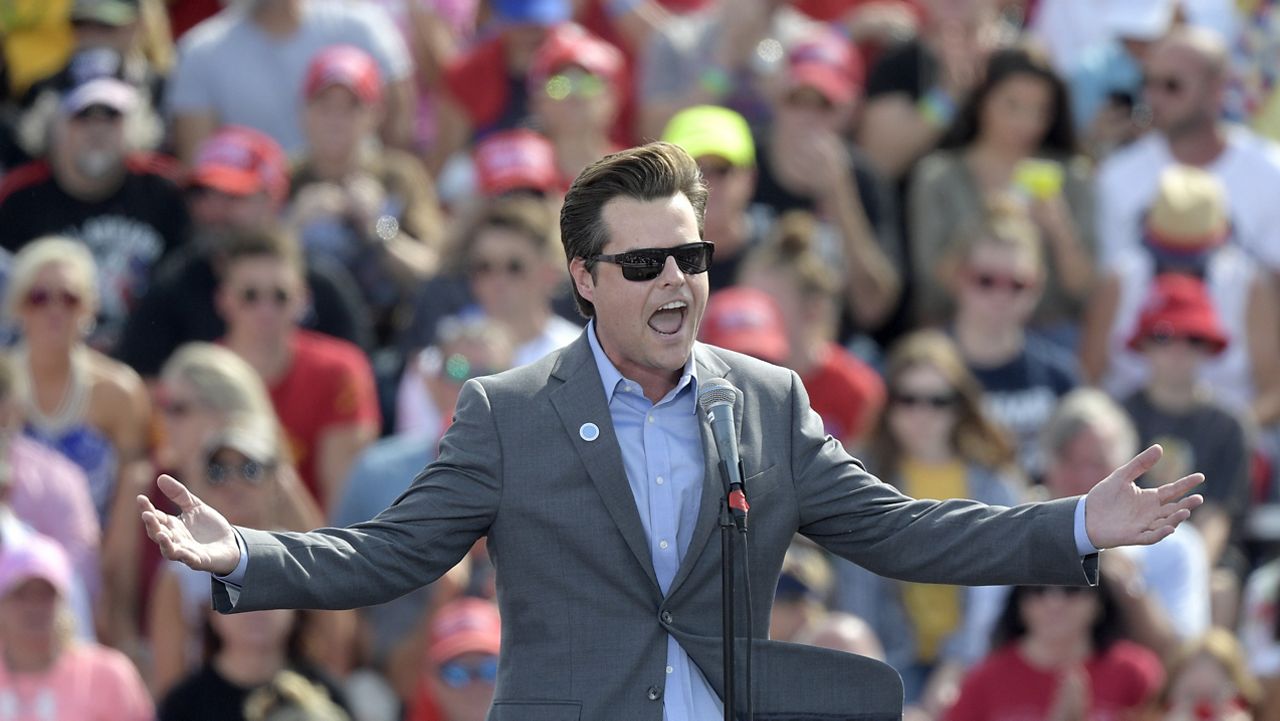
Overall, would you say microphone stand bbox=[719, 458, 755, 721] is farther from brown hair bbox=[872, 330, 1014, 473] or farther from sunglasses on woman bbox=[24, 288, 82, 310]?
sunglasses on woman bbox=[24, 288, 82, 310]

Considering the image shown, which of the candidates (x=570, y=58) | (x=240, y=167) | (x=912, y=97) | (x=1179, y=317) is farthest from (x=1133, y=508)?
(x=912, y=97)

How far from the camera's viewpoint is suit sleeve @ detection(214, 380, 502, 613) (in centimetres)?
400

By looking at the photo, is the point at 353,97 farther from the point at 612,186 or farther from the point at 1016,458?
the point at 612,186

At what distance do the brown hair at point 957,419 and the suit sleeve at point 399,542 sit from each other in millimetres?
4825

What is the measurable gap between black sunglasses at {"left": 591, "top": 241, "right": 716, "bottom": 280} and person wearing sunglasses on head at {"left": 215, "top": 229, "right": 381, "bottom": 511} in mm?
4748

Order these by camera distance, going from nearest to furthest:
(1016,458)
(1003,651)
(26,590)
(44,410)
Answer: (26,590)
(1003,651)
(44,410)
(1016,458)

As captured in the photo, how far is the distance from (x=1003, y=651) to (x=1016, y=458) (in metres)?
1.49

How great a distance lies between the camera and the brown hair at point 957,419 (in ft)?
28.9

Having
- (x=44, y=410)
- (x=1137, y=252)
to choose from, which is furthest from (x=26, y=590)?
(x=1137, y=252)

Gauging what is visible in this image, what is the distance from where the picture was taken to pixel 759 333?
876cm

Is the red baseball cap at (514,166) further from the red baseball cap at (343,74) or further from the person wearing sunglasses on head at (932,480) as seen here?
the person wearing sunglasses on head at (932,480)

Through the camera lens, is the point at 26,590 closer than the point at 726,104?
Yes

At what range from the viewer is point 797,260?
945 centimetres

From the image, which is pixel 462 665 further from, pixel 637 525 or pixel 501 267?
pixel 637 525
